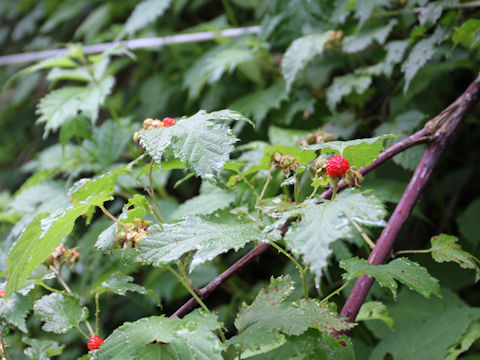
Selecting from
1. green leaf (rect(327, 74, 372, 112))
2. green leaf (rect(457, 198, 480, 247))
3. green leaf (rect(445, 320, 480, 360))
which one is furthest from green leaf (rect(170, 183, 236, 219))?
green leaf (rect(457, 198, 480, 247))

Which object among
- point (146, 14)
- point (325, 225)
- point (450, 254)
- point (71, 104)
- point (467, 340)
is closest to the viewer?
point (325, 225)

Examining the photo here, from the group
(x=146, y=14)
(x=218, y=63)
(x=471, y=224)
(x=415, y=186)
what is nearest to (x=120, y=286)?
(x=415, y=186)

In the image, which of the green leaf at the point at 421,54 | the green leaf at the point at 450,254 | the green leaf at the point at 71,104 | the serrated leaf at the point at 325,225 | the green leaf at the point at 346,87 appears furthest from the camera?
the green leaf at the point at 71,104

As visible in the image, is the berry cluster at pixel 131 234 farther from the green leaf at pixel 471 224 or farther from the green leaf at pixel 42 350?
the green leaf at pixel 471 224

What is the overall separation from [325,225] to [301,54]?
0.92 meters

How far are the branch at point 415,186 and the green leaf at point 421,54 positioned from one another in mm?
222

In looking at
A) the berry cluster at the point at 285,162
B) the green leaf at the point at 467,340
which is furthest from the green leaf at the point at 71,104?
the green leaf at the point at 467,340

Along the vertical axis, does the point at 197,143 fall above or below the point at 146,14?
below

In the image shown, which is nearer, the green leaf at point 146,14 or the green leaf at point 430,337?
the green leaf at point 430,337

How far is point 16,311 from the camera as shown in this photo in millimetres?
734

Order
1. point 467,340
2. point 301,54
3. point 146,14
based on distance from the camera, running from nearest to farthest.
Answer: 1. point 467,340
2. point 301,54
3. point 146,14

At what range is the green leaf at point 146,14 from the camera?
1786 millimetres

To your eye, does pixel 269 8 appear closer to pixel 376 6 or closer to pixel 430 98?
pixel 376 6

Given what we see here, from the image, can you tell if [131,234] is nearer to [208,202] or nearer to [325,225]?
[325,225]
